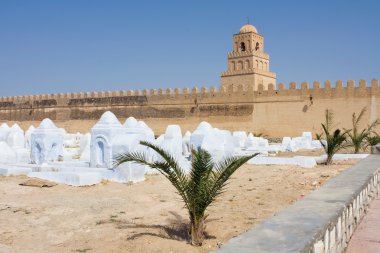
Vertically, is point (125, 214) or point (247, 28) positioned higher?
point (247, 28)

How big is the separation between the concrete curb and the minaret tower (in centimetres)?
3013

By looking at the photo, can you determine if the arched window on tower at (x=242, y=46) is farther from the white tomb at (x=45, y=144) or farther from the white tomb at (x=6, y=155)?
the white tomb at (x=6, y=155)

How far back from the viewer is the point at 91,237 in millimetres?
5070

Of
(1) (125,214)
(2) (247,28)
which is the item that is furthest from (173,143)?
(2) (247,28)

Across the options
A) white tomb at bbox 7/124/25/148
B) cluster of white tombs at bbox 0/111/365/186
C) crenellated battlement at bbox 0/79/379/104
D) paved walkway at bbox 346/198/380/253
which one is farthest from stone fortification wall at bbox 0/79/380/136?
paved walkway at bbox 346/198/380/253

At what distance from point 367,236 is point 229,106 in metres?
24.5

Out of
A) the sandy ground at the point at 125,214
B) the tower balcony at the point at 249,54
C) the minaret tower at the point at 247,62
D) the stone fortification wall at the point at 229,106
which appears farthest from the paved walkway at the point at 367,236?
the tower balcony at the point at 249,54

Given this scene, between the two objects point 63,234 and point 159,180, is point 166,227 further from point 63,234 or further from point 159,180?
point 159,180

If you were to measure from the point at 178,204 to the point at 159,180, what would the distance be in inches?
115

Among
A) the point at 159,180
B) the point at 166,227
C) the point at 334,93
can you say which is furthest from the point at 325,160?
the point at 334,93

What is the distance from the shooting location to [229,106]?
27.9 metres

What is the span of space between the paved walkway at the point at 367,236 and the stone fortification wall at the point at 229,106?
2110cm

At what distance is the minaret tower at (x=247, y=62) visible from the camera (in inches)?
1341

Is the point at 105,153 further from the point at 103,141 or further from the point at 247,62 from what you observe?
the point at 247,62
